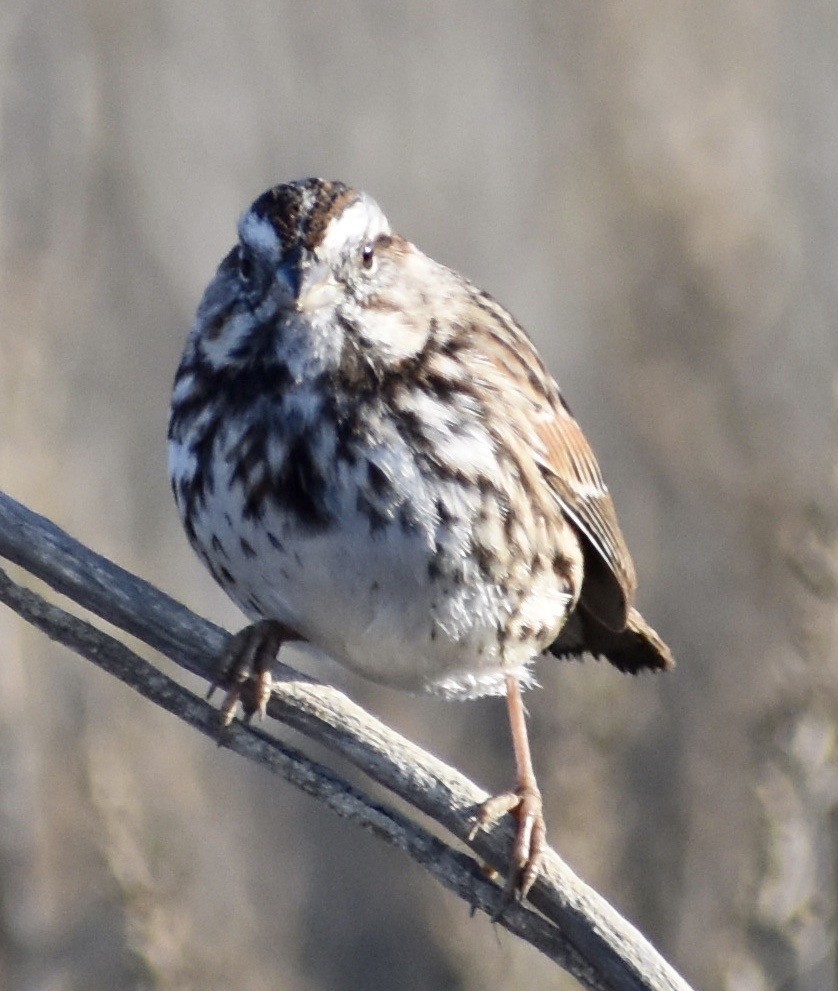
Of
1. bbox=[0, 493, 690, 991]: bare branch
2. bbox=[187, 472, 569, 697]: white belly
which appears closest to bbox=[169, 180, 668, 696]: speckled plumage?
bbox=[187, 472, 569, 697]: white belly

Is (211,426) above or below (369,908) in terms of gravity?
below

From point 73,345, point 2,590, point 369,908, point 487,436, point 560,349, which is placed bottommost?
point 2,590

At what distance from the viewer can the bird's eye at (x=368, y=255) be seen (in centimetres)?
326

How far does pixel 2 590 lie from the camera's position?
9.50 ft

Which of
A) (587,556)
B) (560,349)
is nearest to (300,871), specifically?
(560,349)

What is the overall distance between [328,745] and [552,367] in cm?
470

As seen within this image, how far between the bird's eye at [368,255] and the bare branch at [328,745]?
699 mm

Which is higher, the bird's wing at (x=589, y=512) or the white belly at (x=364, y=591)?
the bird's wing at (x=589, y=512)

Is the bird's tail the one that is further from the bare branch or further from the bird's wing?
the bare branch

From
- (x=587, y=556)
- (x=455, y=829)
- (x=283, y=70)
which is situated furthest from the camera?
(x=283, y=70)

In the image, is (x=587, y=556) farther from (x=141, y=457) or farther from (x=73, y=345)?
(x=141, y=457)

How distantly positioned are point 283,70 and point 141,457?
1801 mm

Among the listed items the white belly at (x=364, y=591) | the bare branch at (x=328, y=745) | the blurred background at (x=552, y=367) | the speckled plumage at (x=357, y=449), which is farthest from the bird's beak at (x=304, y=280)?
the blurred background at (x=552, y=367)

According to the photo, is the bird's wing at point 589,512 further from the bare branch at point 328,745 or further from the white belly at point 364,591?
the bare branch at point 328,745
